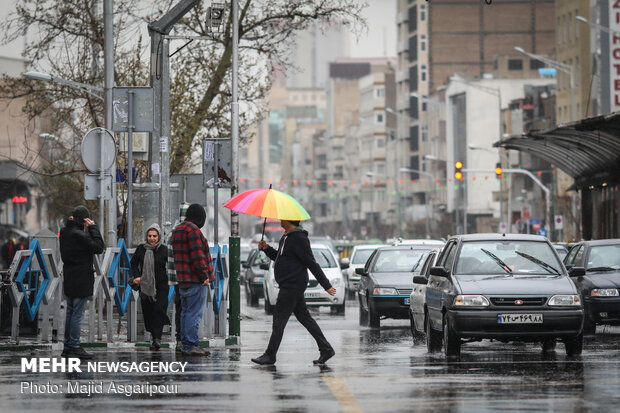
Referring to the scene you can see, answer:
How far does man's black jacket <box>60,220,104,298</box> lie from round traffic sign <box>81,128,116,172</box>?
4.04m

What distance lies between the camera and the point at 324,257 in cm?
3603

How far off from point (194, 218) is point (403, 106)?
493 feet

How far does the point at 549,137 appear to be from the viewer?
36.2m

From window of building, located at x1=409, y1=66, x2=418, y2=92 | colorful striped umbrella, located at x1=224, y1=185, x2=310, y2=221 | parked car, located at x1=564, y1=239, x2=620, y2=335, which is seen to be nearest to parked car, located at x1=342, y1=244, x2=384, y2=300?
parked car, located at x1=564, y1=239, x2=620, y2=335

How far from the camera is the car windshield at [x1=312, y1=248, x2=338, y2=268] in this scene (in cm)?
3553

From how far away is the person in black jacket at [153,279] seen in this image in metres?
19.3

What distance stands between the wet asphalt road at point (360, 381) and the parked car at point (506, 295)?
0.34 m

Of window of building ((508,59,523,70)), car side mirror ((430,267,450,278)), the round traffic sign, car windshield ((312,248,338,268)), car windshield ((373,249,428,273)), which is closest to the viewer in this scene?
car side mirror ((430,267,450,278))

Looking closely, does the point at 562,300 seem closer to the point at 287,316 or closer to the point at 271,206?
the point at 287,316

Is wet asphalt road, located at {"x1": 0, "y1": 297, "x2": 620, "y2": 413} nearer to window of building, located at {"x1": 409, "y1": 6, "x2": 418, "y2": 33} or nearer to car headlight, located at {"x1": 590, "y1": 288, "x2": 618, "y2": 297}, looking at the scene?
car headlight, located at {"x1": 590, "y1": 288, "x2": 618, "y2": 297}

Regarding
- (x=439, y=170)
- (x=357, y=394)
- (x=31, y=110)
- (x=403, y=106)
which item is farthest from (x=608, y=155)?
(x=403, y=106)
